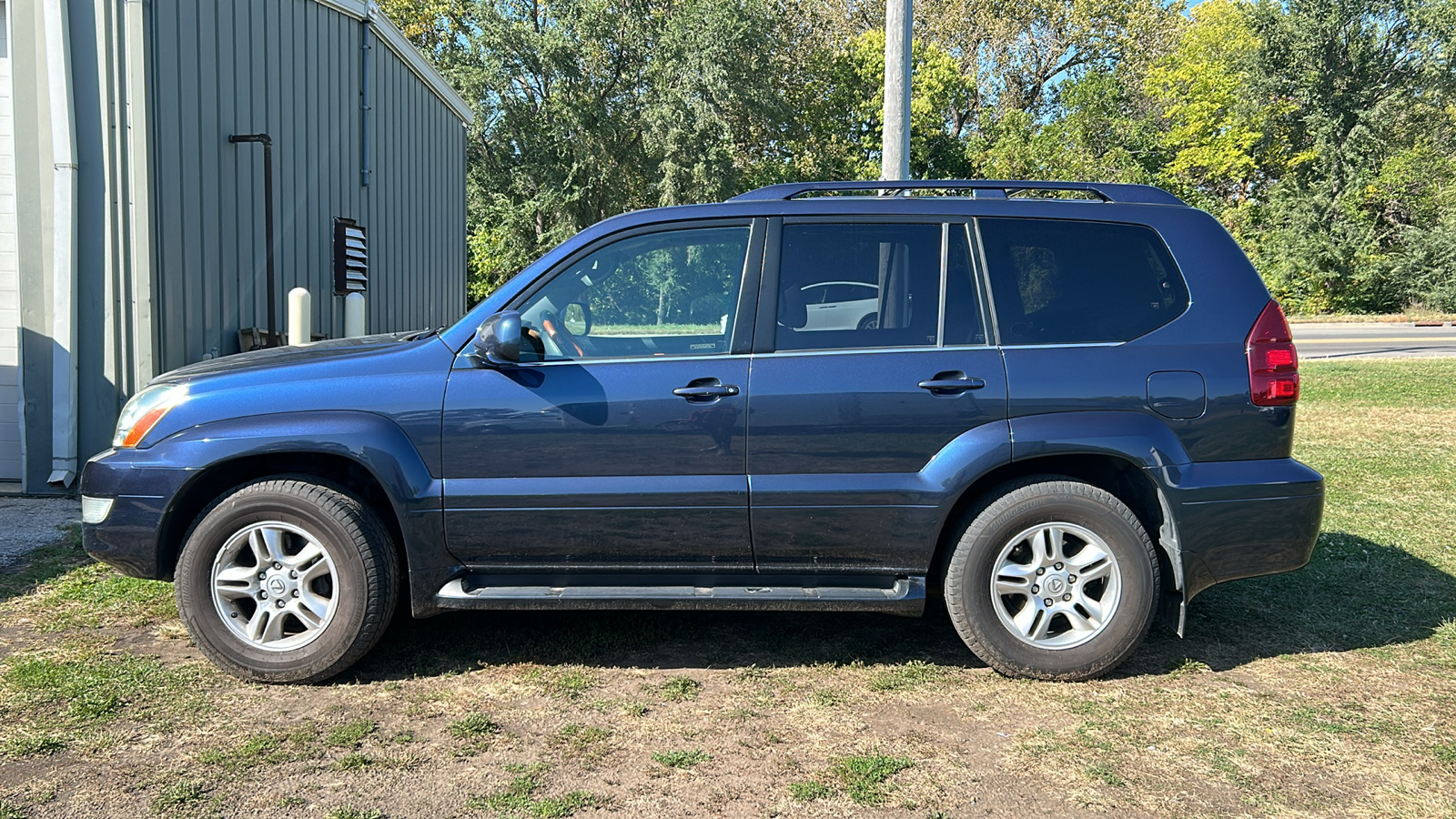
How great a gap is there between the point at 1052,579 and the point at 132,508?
3555mm

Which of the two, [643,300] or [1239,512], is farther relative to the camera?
[643,300]

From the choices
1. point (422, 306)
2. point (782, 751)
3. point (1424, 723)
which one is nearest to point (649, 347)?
point (782, 751)

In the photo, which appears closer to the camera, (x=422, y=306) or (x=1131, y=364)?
(x=1131, y=364)

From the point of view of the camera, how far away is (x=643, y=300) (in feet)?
13.9

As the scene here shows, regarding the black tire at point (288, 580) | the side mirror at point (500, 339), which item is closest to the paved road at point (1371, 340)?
the side mirror at point (500, 339)

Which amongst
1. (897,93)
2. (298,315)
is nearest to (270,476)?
(298,315)

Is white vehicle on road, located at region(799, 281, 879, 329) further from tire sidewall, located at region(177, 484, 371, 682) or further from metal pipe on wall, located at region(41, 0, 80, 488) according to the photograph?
metal pipe on wall, located at region(41, 0, 80, 488)

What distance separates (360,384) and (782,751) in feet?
6.84

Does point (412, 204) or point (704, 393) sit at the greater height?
point (412, 204)

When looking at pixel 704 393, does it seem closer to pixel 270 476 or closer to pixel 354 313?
pixel 270 476

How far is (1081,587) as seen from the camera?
4102mm

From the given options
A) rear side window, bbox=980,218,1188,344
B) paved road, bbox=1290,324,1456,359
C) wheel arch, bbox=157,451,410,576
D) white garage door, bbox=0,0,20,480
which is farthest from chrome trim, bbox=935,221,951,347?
paved road, bbox=1290,324,1456,359

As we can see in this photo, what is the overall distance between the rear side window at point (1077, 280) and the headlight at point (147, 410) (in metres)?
3.23

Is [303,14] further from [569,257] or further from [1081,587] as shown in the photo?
[1081,587]
